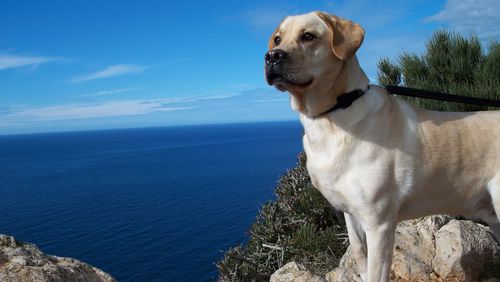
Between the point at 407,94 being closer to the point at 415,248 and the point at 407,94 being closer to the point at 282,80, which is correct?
the point at 282,80

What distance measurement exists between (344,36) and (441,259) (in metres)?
2.79

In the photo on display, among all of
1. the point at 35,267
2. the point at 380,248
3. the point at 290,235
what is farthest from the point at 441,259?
the point at 290,235

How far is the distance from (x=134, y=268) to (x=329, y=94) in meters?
37.0

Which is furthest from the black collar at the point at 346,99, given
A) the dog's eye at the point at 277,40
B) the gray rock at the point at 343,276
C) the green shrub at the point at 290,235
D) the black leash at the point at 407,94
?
the green shrub at the point at 290,235

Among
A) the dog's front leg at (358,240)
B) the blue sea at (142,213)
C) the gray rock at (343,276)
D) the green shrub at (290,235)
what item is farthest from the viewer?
the blue sea at (142,213)

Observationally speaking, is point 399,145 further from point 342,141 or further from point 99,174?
point 99,174

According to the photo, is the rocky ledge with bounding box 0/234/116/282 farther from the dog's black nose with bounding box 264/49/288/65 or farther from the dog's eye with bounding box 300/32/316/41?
the dog's eye with bounding box 300/32/316/41

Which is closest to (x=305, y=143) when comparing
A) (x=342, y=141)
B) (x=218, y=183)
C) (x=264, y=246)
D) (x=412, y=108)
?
(x=342, y=141)

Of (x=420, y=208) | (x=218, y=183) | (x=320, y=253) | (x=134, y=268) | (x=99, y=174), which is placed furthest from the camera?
(x=99, y=174)

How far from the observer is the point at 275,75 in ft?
10.1

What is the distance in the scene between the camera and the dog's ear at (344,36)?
312 centimetres

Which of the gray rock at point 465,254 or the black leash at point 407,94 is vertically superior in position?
the black leash at point 407,94

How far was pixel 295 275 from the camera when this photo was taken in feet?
15.3

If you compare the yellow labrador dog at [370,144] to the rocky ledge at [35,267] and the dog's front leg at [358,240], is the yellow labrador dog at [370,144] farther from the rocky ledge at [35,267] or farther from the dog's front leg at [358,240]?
the rocky ledge at [35,267]
